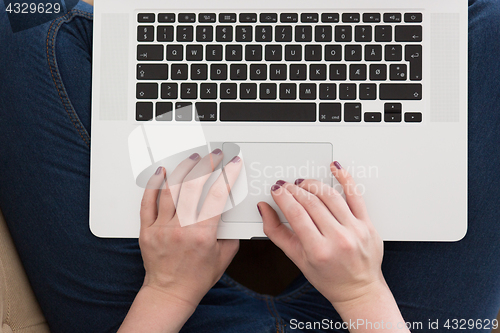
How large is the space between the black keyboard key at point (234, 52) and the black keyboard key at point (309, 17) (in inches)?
5.1

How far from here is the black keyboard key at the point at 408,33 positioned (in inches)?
24.1

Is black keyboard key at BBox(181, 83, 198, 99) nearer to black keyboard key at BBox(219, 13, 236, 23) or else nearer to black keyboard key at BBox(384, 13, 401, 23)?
black keyboard key at BBox(219, 13, 236, 23)

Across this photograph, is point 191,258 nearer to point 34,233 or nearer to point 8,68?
point 34,233

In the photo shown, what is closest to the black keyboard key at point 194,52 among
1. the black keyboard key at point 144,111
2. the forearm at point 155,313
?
the black keyboard key at point 144,111

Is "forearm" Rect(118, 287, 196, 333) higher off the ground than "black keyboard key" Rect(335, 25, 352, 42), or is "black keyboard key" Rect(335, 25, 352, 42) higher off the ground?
"black keyboard key" Rect(335, 25, 352, 42)

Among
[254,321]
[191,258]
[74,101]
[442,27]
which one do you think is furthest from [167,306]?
[442,27]

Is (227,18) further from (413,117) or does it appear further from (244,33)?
(413,117)

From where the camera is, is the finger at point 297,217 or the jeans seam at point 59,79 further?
the jeans seam at point 59,79

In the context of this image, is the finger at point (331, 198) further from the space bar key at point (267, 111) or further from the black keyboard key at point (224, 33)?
the black keyboard key at point (224, 33)

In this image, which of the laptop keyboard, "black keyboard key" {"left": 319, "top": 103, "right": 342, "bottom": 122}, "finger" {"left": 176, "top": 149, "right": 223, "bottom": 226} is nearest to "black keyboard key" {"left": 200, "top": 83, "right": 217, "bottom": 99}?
the laptop keyboard

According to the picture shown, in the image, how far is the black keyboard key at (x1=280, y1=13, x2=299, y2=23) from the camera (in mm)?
618

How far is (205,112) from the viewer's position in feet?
2.00

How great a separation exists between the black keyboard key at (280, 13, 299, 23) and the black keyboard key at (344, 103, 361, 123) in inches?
7.4

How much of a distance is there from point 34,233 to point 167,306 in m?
0.32
